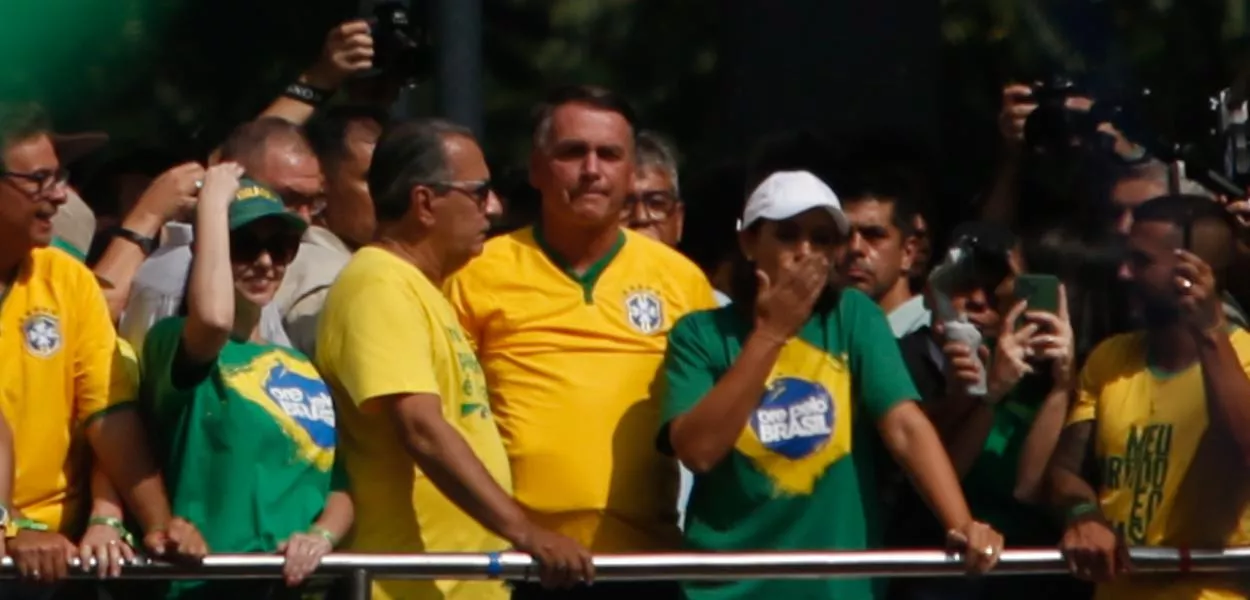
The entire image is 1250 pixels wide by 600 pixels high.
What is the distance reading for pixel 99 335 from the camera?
6574 mm

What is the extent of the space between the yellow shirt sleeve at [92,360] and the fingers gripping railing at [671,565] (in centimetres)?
39

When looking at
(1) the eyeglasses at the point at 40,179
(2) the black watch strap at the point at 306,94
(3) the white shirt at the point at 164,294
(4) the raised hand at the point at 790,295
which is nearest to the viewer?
(1) the eyeglasses at the point at 40,179

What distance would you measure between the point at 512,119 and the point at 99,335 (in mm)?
8311

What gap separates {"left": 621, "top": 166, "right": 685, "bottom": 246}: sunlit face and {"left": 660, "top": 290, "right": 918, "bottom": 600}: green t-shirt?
1.32 meters

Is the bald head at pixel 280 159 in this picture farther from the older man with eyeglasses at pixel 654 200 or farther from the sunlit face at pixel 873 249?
the sunlit face at pixel 873 249

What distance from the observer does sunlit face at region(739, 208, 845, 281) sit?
6816mm

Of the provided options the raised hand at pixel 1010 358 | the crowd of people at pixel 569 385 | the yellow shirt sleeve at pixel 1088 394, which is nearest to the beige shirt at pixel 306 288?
the crowd of people at pixel 569 385

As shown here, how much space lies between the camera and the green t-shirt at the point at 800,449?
263 inches

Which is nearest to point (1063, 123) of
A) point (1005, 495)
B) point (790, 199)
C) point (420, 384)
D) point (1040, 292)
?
point (1040, 292)

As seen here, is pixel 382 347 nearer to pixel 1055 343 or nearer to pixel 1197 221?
pixel 1055 343

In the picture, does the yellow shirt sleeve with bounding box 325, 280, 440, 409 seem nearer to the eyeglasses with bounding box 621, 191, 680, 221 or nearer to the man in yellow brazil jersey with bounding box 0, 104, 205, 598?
the man in yellow brazil jersey with bounding box 0, 104, 205, 598

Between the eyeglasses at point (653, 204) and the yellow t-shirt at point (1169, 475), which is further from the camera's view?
the eyeglasses at point (653, 204)

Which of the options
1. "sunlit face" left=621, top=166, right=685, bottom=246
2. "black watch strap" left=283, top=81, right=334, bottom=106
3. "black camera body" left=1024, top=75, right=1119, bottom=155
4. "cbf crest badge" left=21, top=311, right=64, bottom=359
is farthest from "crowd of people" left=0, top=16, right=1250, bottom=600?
"sunlit face" left=621, top=166, right=685, bottom=246

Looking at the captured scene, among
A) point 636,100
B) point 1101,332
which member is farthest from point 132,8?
point 636,100
